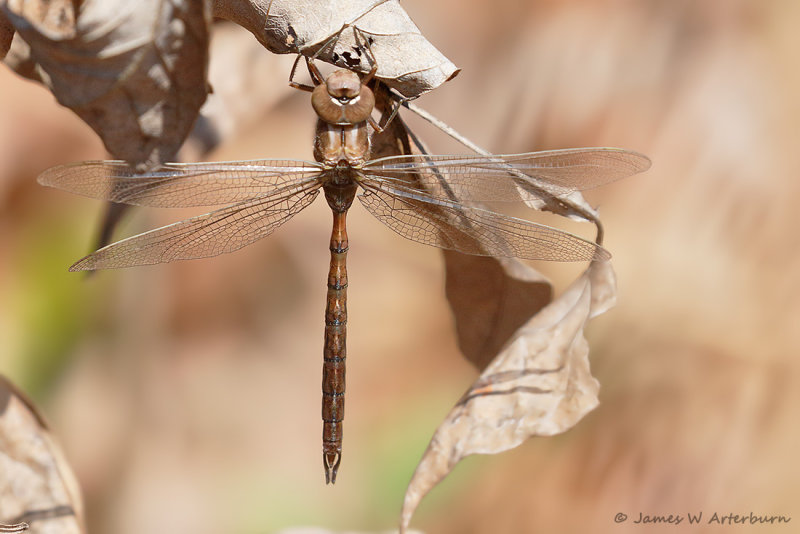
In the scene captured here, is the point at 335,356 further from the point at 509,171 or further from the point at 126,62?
the point at 126,62

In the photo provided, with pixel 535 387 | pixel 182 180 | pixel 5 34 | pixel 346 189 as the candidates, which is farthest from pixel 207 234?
pixel 535 387

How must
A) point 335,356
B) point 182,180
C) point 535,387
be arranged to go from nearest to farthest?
point 535,387 < point 182,180 < point 335,356

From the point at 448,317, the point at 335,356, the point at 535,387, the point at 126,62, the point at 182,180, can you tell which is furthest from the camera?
the point at 448,317

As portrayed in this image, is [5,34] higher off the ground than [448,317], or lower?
higher

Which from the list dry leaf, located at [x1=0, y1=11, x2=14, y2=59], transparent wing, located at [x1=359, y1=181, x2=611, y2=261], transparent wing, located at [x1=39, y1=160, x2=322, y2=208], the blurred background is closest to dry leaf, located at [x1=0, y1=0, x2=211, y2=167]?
dry leaf, located at [x1=0, y1=11, x2=14, y2=59]

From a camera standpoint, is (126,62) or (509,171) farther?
(509,171)

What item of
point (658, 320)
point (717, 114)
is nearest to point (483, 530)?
point (658, 320)

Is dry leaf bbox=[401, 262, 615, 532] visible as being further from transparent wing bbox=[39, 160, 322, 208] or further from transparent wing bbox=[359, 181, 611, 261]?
transparent wing bbox=[39, 160, 322, 208]

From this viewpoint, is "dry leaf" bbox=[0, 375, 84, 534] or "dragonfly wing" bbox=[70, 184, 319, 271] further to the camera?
"dragonfly wing" bbox=[70, 184, 319, 271]
